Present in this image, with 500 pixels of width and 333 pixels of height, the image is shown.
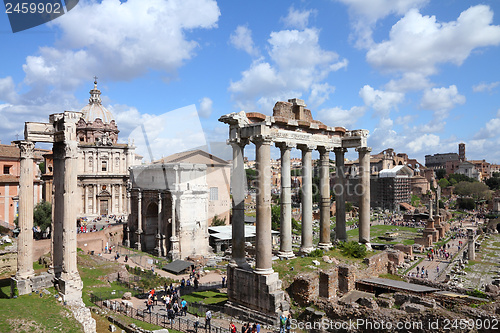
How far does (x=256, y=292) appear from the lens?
541 inches

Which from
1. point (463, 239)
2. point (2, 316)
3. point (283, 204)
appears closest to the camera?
point (2, 316)

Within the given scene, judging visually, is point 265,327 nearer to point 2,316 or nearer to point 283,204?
point 283,204

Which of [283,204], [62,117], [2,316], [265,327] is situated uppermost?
[62,117]

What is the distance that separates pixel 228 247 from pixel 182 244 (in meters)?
6.86

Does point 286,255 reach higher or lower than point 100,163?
lower

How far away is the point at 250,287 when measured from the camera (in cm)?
1395

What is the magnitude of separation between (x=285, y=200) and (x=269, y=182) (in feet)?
7.89

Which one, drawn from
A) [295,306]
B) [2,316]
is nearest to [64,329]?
[2,316]

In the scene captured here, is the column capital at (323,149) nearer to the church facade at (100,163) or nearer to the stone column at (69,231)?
the stone column at (69,231)

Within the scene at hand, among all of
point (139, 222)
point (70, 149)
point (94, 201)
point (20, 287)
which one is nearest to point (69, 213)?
point (70, 149)

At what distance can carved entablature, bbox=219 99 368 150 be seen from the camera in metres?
14.5

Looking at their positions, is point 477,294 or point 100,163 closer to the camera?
point 477,294

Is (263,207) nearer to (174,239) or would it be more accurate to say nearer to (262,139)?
(262,139)

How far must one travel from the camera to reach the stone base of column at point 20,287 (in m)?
15.1
